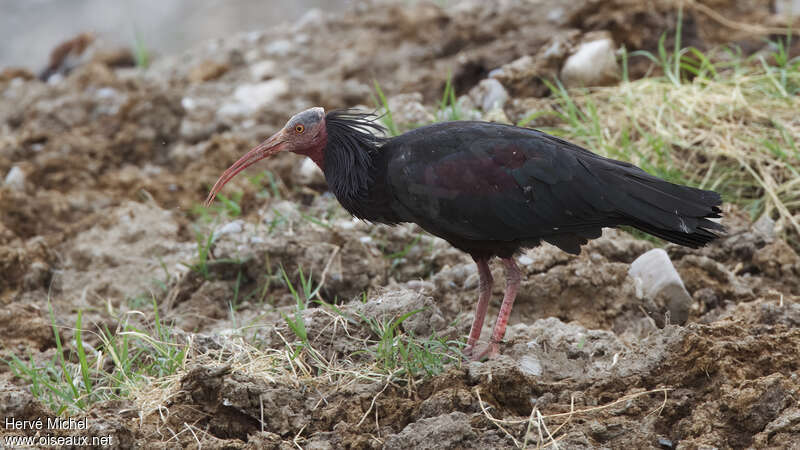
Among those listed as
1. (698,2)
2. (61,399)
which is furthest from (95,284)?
(698,2)

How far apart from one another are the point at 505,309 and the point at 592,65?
3.02 meters

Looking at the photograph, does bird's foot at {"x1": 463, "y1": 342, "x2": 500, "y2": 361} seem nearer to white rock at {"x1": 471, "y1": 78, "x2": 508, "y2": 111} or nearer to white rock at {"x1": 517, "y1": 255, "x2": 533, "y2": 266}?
white rock at {"x1": 517, "y1": 255, "x2": 533, "y2": 266}

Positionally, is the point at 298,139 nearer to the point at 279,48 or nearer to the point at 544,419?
the point at 544,419

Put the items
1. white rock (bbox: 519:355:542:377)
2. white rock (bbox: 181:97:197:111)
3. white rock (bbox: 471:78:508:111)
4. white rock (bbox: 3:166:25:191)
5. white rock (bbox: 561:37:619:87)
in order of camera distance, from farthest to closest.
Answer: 1. white rock (bbox: 181:97:197:111)
2. white rock (bbox: 3:166:25:191)
3. white rock (bbox: 561:37:619:87)
4. white rock (bbox: 471:78:508:111)
5. white rock (bbox: 519:355:542:377)

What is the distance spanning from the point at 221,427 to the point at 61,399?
0.97m

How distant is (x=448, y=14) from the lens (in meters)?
9.16

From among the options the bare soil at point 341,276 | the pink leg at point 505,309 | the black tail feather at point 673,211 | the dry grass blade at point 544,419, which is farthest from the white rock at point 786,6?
the dry grass blade at point 544,419

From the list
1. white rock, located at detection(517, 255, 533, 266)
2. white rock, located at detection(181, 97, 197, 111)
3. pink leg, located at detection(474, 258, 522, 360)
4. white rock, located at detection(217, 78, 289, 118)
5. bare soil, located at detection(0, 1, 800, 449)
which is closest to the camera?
bare soil, located at detection(0, 1, 800, 449)

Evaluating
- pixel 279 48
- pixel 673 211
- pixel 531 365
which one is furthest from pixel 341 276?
pixel 279 48

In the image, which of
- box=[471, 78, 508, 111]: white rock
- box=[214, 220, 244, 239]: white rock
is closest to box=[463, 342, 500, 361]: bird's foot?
box=[214, 220, 244, 239]: white rock

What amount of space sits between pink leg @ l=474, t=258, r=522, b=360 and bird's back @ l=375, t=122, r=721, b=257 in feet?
0.66

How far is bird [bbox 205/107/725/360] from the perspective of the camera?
4.48 meters

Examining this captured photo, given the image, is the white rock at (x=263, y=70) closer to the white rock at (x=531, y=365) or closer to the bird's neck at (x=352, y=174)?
the bird's neck at (x=352, y=174)

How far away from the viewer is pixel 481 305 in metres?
4.76
